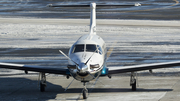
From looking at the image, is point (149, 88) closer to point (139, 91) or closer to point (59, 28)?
point (139, 91)

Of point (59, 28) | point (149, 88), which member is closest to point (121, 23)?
point (59, 28)

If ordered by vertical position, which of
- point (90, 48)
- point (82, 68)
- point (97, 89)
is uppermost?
point (90, 48)

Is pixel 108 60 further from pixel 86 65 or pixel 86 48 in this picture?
pixel 86 65

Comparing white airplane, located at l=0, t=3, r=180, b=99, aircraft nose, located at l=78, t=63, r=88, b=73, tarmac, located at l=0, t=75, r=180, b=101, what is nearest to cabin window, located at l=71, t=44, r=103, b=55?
white airplane, located at l=0, t=3, r=180, b=99

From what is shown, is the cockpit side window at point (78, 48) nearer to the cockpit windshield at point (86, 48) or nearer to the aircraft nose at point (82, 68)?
the cockpit windshield at point (86, 48)

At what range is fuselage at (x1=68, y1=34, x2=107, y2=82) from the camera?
504 inches

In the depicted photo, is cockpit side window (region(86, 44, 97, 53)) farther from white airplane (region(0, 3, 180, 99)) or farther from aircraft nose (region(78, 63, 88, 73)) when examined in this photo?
aircraft nose (region(78, 63, 88, 73))

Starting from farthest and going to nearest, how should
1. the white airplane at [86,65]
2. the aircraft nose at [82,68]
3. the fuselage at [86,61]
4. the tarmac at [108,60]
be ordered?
1. the tarmac at [108,60]
2. the white airplane at [86,65]
3. the fuselage at [86,61]
4. the aircraft nose at [82,68]

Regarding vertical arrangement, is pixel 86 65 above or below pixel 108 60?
above

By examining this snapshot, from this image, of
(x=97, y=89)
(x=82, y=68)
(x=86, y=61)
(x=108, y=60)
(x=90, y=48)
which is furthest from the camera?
(x=108, y=60)

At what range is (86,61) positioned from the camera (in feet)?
42.7

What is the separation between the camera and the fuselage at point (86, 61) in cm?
1281

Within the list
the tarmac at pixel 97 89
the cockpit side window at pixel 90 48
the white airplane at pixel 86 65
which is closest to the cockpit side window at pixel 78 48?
the white airplane at pixel 86 65

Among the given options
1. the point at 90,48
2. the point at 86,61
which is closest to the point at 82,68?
the point at 86,61
